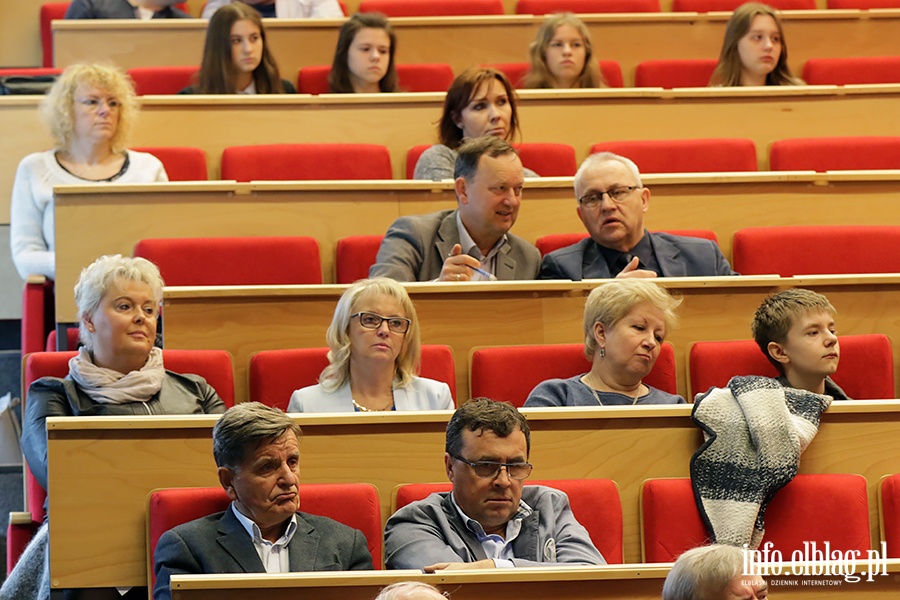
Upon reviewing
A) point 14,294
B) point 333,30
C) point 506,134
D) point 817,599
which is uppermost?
point 333,30

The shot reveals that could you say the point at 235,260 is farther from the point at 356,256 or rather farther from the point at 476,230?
the point at 476,230

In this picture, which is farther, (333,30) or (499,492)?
(333,30)

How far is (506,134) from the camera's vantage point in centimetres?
170

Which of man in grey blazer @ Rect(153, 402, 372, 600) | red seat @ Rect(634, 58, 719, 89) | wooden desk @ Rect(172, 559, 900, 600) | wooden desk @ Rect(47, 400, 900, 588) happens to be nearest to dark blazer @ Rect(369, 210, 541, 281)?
wooden desk @ Rect(47, 400, 900, 588)

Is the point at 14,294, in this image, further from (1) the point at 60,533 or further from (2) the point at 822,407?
(2) the point at 822,407

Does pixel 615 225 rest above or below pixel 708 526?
above

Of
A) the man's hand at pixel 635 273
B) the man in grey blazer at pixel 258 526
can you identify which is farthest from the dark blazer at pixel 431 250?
the man in grey blazer at pixel 258 526

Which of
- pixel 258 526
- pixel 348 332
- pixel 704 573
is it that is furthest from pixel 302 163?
pixel 704 573

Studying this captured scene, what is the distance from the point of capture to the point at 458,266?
139cm

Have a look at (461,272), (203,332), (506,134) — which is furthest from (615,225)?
(203,332)

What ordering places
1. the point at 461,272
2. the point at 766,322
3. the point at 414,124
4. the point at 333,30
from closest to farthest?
1. the point at 766,322
2. the point at 461,272
3. the point at 414,124
4. the point at 333,30

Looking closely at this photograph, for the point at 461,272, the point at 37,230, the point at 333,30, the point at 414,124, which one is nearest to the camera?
the point at 461,272

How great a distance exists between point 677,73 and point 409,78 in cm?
39

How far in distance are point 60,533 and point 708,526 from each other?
489mm
